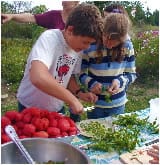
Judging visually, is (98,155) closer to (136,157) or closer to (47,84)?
(136,157)

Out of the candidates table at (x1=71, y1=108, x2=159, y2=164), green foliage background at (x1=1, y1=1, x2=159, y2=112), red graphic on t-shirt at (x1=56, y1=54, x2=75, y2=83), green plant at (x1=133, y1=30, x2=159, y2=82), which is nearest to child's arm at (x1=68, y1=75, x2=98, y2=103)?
red graphic on t-shirt at (x1=56, y1=54, x2=75, y2=83)

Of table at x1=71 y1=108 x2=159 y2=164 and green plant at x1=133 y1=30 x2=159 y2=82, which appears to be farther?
green plant at x1=133 y1=30 x2=159 y2=82

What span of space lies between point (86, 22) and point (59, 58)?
0.22 m

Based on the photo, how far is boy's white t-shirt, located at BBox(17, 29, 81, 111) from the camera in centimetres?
155

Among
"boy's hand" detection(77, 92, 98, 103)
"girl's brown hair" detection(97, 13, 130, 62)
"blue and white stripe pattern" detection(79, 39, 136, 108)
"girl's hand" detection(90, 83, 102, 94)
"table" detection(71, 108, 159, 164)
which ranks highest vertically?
"girl's brown hair" detection(97, 13, 130, 62)

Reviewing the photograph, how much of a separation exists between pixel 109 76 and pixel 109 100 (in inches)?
5.1

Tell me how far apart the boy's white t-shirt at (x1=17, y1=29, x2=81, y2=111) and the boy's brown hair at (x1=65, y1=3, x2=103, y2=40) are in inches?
4.3

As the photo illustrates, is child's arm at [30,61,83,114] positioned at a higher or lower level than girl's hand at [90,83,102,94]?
higher

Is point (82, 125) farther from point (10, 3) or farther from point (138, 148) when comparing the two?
point (10, 3)

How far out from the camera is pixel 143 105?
3811mm

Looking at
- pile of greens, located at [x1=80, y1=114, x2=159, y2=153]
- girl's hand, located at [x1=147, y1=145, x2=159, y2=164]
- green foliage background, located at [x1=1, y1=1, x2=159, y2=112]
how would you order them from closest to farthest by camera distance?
girl's hand, located at [x1=147, y1=145, x2=159, y2=164] < pile of greens, located at [x1=80, y1=114, x2=159, y2=153] < green foliage background, located at [x1=1, y1=1, x2=159, y2=112]

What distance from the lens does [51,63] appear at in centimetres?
160

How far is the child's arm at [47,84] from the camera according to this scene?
1439mm

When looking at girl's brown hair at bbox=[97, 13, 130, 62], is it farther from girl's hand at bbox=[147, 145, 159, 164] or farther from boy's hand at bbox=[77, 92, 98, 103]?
girl's hand at bbox=[147, 145, 159, 164]
